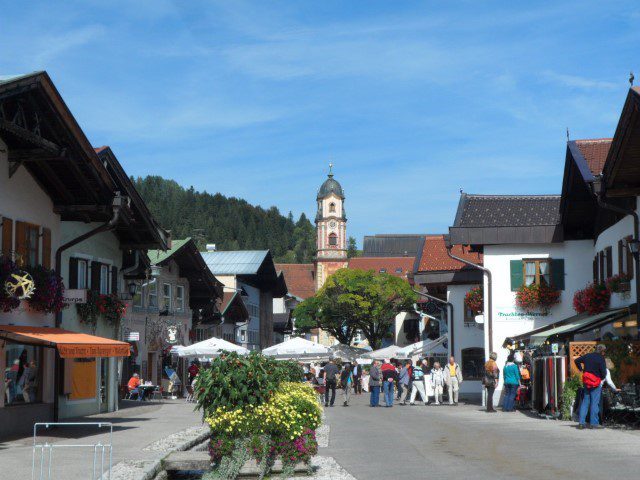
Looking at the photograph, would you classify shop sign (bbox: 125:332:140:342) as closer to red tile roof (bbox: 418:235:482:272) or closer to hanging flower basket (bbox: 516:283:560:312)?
hanging flower basket (bbox: 516:283:560:312)

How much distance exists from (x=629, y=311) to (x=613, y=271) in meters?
3.53

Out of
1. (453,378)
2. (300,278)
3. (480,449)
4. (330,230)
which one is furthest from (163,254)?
(300,278)

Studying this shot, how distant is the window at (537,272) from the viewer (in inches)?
1399

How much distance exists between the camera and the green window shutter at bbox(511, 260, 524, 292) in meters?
35.6

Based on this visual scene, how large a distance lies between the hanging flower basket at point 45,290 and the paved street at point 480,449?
21.0 feet

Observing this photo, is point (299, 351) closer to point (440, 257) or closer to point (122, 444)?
point (440, 257)

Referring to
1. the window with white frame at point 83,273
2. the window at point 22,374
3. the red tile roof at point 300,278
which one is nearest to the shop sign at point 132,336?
the window with white frame at point 83,273

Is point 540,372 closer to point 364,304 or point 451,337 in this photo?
point 451,337

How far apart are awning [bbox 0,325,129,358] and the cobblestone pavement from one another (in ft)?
5.14

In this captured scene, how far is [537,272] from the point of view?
3566 cm

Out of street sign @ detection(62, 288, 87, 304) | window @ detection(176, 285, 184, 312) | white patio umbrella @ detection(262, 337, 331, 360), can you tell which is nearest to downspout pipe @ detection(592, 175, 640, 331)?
street sign @ detection(62, 288, 87, 304)

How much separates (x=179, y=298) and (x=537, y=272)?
672 inches

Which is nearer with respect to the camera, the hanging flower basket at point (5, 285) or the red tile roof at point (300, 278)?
the hanging flower basket at point (5, 285)

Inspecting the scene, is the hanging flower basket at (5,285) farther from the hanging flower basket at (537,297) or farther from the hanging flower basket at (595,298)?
the hanging flower basket at (537,297)
